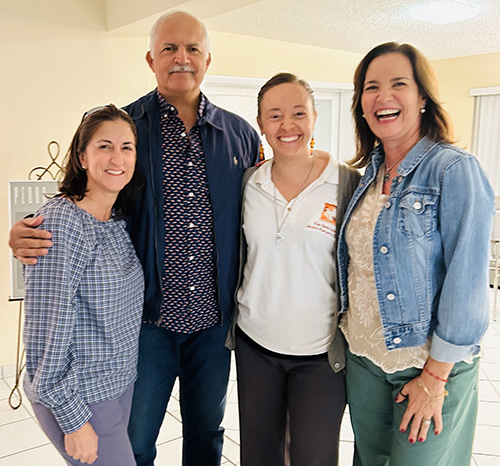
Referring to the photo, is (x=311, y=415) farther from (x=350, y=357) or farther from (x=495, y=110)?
Answer: (x=495, y=110)

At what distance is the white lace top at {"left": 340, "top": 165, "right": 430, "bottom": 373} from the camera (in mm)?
1390

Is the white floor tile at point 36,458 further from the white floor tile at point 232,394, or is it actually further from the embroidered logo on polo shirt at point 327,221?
the embroidered logo on polo shirt at point 327,221

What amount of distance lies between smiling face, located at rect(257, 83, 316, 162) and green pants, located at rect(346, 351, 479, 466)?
0.70m

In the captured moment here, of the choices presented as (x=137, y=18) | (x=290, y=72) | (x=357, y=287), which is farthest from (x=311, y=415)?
(x=137, y=18)

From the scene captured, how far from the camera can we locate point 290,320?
5.16 ft

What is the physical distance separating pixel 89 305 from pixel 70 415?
294 millimetres

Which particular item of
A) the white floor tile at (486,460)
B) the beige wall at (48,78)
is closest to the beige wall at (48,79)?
the beige wall at (48,78)

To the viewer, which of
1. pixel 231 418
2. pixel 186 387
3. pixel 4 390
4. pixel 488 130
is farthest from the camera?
pixel 488 130

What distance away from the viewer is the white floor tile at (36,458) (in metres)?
2.55

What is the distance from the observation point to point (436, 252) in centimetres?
132

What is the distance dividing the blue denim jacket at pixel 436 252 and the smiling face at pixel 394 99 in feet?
0.23

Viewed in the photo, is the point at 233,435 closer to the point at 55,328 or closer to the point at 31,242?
the point at 55,328

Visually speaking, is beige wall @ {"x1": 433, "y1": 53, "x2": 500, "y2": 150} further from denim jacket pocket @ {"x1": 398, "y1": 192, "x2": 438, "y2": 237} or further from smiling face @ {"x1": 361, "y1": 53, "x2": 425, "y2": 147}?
denim jacket pocket @ {"x1": 398, "y1": 192, "x2": 438, "y2": 237}

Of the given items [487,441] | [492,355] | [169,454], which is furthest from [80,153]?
[492,355]
